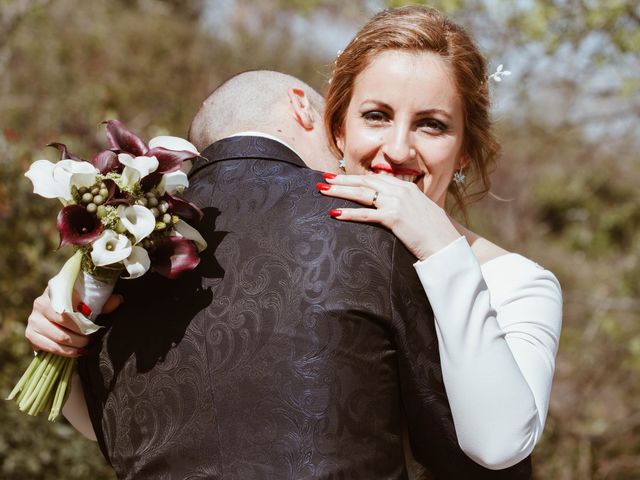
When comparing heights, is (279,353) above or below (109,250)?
below

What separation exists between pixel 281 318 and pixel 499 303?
647 millimetres

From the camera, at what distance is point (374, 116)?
7.65ft

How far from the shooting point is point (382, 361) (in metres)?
1.80

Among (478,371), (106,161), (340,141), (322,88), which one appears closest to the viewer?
(478,371)

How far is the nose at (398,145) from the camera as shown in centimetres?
224

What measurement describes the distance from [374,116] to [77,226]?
2.89ft

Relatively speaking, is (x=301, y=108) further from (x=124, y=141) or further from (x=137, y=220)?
(x=137, y=220)

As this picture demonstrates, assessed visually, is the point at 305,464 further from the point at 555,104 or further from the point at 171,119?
the point at 171,119

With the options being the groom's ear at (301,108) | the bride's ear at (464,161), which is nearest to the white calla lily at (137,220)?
the groom's ear at (301,108)

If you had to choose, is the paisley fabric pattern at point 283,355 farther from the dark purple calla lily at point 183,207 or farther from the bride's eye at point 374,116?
the bride's eye at point 374,116

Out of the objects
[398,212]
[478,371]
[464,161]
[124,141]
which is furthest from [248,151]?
[464,161]

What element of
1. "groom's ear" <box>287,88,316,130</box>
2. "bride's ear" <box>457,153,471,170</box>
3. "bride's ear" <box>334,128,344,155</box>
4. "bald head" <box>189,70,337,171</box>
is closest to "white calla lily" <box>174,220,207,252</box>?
"bald head" <box>189,70,337,171</box>

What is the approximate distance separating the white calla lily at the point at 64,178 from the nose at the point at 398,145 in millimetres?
782

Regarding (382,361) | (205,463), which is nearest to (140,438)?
(205,463)
